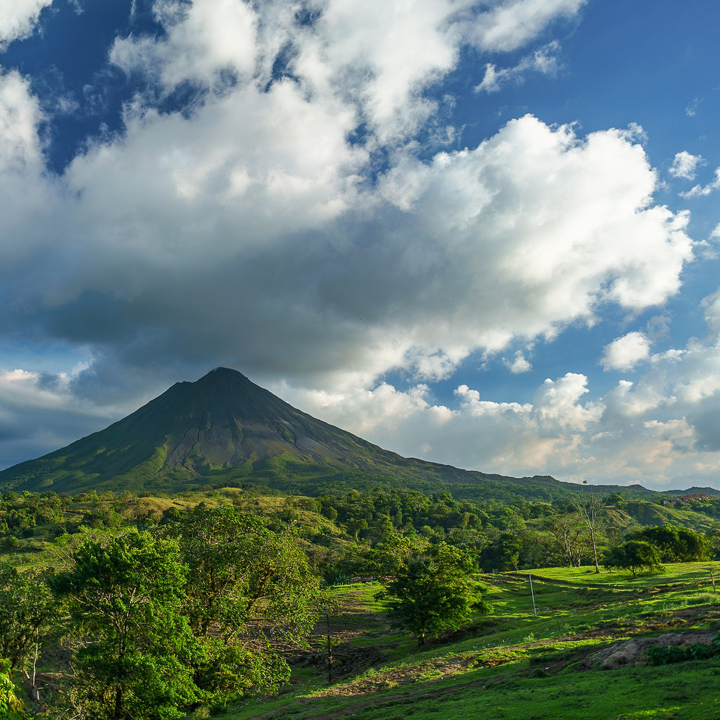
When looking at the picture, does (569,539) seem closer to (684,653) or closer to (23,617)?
(684,653)

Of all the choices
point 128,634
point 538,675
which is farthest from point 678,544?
point 128,634

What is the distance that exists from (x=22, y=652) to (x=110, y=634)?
2266 cm

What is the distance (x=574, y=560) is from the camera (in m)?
111

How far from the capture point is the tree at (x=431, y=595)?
4650cm

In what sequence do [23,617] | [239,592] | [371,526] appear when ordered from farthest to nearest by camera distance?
[371,526]
[23,617]
[239,592]

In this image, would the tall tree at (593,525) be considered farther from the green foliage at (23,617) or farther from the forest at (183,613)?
the green foliage at (23,617)

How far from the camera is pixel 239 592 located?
108 ft

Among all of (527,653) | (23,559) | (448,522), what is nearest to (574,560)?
(448,522)

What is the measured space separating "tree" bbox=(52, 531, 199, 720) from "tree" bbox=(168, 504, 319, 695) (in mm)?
2669

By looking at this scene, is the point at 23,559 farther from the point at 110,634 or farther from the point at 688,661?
the point at 688,661

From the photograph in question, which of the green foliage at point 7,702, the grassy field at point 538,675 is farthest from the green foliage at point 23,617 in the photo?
the green foliage at point 7,702

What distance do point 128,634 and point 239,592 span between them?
8.81m

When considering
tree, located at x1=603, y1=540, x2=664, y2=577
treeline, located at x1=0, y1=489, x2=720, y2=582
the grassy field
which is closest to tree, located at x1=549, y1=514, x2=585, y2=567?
treeline, located at x1=0, y1=489, x2=720, y2=582

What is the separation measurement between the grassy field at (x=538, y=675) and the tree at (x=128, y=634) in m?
5.22
